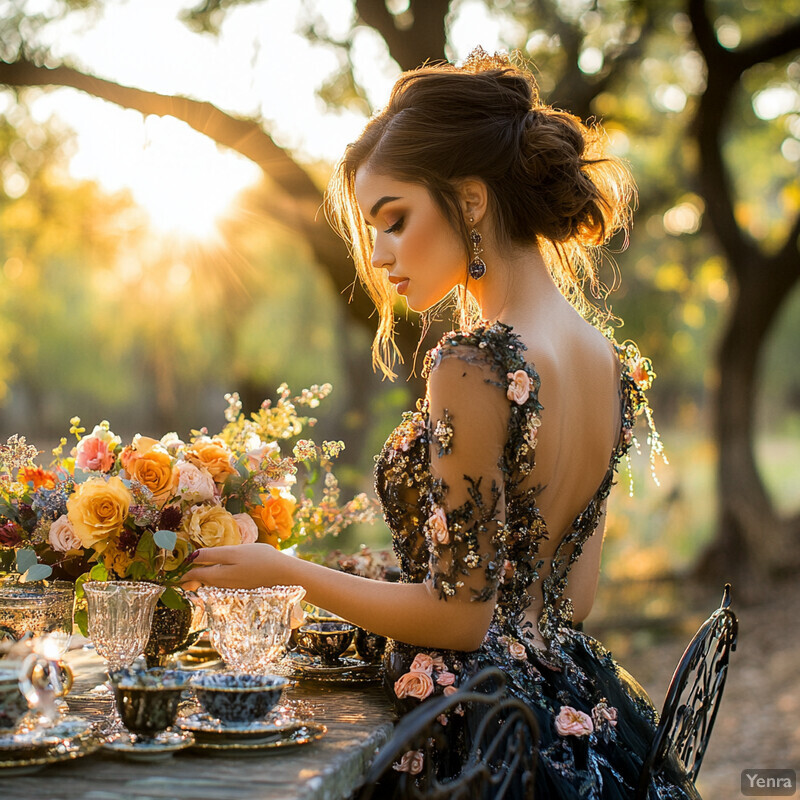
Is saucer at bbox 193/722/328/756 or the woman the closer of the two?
saucer at bbox 193/722/328/756

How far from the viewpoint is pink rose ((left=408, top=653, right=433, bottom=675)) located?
228 cm

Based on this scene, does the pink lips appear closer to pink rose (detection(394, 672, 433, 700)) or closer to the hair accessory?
the hair accessory

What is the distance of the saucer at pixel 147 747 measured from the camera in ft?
5.98

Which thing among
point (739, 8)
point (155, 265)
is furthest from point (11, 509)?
point (155, 265)

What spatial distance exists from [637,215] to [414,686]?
437 inches

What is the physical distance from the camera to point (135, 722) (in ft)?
6.16

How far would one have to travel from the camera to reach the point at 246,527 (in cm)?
242

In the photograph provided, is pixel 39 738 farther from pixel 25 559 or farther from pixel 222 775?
pixel 25 559

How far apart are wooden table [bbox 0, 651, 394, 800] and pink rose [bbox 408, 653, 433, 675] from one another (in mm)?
186

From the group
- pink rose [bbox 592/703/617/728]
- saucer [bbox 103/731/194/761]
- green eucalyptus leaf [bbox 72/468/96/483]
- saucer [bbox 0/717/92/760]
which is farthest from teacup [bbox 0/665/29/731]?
pink rose [bbox 592/703/617/728]

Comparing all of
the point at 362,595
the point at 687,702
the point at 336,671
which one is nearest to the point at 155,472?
the point at 362,595

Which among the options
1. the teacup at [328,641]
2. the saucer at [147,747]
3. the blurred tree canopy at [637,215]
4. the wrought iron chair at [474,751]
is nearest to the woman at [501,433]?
the wrought iron chair at [474,751]

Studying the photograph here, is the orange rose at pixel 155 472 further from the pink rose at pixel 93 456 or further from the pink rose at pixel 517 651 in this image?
the pink rose at pixel 517 651

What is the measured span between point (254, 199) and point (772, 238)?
876cm
